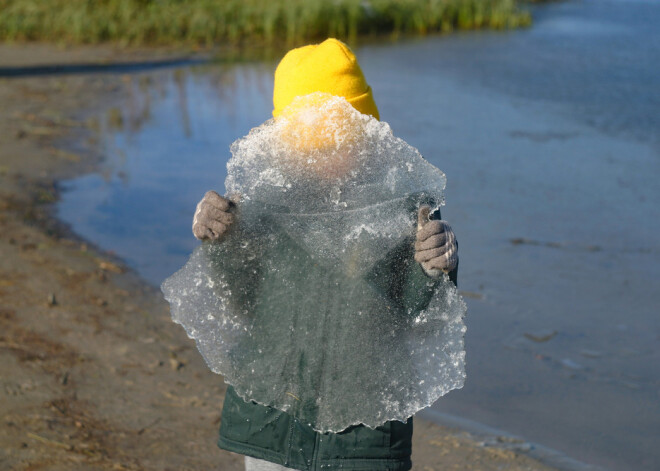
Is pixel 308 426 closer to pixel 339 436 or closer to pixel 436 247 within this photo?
pixel 339 436

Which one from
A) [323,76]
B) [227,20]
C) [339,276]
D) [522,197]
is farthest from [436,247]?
[227,20]

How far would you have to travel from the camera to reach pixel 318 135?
1808 mm

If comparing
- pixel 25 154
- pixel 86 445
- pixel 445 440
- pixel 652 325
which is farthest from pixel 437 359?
pixel 25 154

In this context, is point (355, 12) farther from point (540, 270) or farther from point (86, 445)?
point (86, 445)

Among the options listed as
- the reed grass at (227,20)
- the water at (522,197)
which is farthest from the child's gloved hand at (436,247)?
the reed grass at (227,20)

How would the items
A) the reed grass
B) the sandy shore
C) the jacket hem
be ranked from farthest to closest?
the reed grass
the sandy shore
the jacket hem

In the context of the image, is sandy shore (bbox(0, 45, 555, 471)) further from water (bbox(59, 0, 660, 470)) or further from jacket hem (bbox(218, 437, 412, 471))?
jacket hem (bbox(218, 437, 412, 471))

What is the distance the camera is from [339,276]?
1873 mm

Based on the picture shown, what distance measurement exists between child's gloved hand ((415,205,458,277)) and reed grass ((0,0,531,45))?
39.6 ft

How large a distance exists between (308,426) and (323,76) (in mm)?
812

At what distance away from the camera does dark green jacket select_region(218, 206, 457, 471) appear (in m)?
1.87

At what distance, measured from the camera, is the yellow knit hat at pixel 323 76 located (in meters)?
1.84

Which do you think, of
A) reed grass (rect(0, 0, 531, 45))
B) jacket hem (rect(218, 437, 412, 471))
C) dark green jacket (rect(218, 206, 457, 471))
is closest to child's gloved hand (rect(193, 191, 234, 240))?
dark green jacket (rect(218, 206, 457, 471))

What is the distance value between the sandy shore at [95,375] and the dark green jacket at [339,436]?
115 cm
